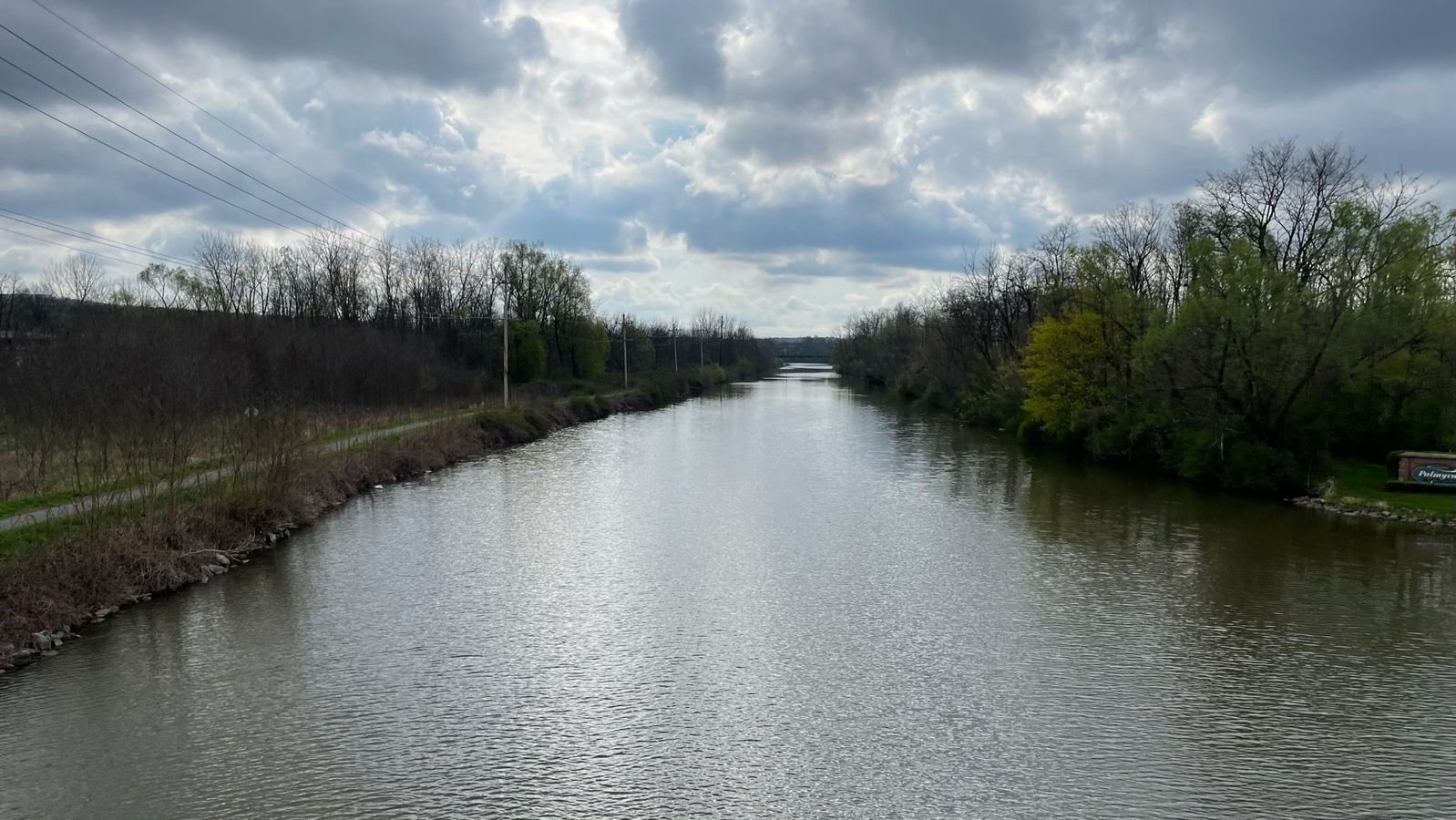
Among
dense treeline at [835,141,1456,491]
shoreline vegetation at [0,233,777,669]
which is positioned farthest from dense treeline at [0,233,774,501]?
dense treeline at [835,141,1456,491]

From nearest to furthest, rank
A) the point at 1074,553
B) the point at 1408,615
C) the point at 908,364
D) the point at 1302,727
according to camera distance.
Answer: the point at 1302,727, the point at 1408,615, the point at 1074,553, the point at 908,364

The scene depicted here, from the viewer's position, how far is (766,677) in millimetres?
11023

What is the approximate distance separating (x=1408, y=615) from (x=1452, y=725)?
4667 mm

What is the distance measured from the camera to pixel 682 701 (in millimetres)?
10258

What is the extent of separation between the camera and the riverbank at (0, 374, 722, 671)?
452 inches

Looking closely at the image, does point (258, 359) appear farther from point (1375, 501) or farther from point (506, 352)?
point (1375, 501)

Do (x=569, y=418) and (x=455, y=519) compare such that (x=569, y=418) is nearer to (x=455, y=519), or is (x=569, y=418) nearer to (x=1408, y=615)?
(x=455, y=519)

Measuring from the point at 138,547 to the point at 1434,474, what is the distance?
90.1ft

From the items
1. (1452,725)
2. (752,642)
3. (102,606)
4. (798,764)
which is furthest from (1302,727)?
(102,606)

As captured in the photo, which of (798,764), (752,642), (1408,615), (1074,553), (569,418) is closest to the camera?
(798,764)

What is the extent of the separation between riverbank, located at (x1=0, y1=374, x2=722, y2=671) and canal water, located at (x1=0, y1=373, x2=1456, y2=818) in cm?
44

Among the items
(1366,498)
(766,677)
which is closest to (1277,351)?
(1366,498)

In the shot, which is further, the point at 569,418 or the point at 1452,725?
the point at 569,418

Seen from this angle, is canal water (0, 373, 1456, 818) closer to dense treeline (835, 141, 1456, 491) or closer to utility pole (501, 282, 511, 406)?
dense treeline (835, 141, 1456, 491)
